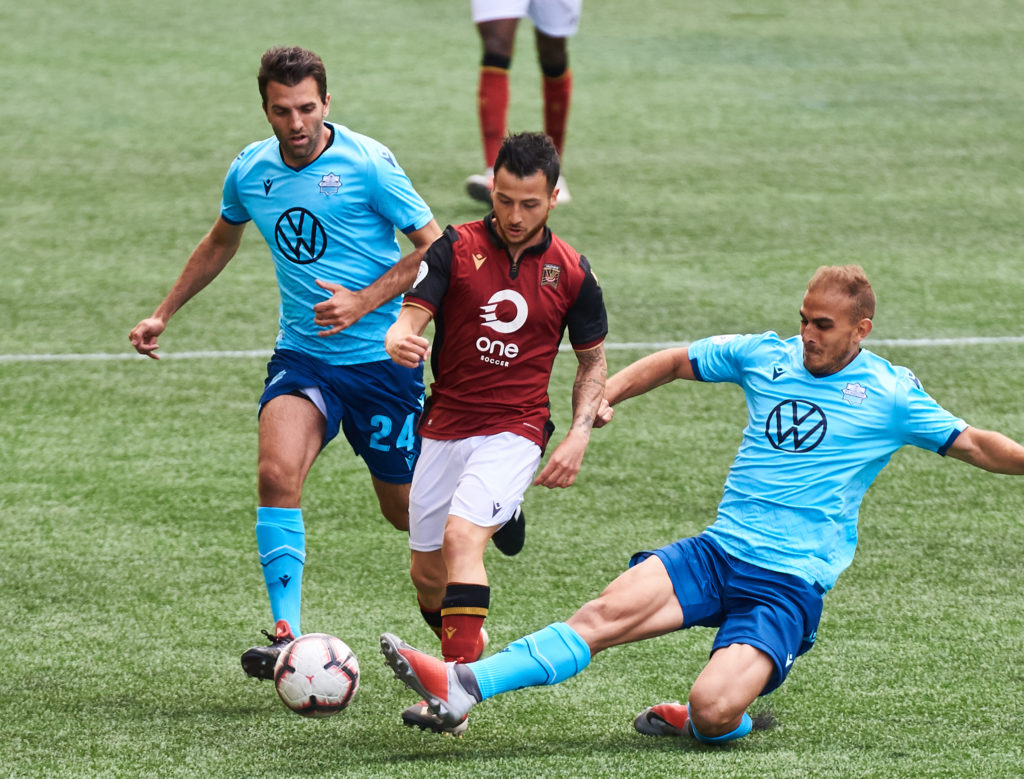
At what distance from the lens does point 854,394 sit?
492 cm

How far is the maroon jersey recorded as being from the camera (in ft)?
16.0

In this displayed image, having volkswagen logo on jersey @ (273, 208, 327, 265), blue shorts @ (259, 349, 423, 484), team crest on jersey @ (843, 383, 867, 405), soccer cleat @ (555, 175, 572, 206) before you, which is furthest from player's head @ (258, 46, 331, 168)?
soccer cleat @ (555, 175, 572, 206)

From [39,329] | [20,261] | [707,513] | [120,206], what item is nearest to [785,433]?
[707,513]

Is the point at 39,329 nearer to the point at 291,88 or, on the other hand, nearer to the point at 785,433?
the point at 291,88

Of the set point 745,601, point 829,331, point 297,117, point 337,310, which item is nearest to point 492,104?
point 297,117

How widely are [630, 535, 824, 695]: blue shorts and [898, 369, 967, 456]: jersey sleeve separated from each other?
1.91ft

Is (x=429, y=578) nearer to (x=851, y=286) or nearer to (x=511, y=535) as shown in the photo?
(x=511, y=535)

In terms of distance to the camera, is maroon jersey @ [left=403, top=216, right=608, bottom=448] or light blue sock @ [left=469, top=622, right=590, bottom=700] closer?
light blue sock @ [left=469, top=622, right=590, bottom=700]

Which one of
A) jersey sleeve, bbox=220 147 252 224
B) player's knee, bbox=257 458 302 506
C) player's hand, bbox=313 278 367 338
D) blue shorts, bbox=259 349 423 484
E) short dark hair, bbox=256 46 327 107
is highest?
short dark hair, bbox=256 46 327 107

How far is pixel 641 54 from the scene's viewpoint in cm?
1552

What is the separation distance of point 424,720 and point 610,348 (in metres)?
4.59

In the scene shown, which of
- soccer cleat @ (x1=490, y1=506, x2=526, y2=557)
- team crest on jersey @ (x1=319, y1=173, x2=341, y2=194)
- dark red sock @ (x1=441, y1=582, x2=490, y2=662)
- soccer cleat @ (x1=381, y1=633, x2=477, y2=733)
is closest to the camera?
soccer cleat @ (x1=381, y1=633, x2=477, y2=733)

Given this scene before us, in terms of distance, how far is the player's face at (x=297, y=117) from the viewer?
5.22 m

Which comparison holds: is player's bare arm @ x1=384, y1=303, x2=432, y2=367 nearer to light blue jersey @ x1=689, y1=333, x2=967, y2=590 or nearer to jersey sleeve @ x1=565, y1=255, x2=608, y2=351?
jersey sleeve @ x1=565, y1=255, x2=608, y2=351
